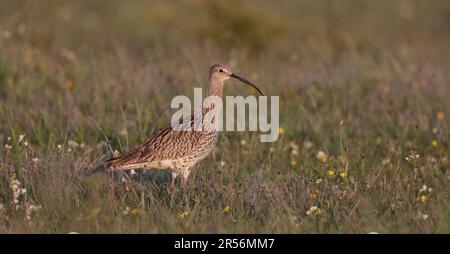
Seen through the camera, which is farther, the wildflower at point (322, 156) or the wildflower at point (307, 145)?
the wildflower at point (307, 145)

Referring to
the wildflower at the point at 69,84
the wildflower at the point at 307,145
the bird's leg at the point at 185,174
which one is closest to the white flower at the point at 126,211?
the bird's leg at the point at 185,174

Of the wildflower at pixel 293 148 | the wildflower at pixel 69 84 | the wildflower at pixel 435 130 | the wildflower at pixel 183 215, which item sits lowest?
the wildflower at pixel 183 215

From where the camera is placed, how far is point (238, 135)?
29.2ft

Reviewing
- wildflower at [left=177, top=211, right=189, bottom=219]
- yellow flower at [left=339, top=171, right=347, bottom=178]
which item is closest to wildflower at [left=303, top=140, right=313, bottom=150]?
yellow flower at [left=339, top=171, right=347, bottom=178]

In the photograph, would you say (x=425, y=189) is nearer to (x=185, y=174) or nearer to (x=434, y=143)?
(x=434, y=143)

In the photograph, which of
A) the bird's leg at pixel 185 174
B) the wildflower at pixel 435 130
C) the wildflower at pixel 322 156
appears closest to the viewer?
the bird's leg at pixel 185 174

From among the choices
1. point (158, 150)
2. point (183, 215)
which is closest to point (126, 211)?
point (183, 215)

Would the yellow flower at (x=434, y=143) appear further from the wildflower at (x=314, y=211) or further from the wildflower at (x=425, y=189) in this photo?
Answer: the wildflower at (x=314, y=211)

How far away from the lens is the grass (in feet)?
20.3

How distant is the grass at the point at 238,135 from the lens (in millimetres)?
6195

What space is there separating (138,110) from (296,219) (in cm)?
316

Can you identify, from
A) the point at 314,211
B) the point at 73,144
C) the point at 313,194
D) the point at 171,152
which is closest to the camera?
the point at 314,211

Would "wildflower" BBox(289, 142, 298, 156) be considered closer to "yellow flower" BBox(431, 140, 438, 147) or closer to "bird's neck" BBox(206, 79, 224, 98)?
"bird's neck" BBox(206, 79, 224, 98)

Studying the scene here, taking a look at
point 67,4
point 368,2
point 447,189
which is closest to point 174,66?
point 447,189
